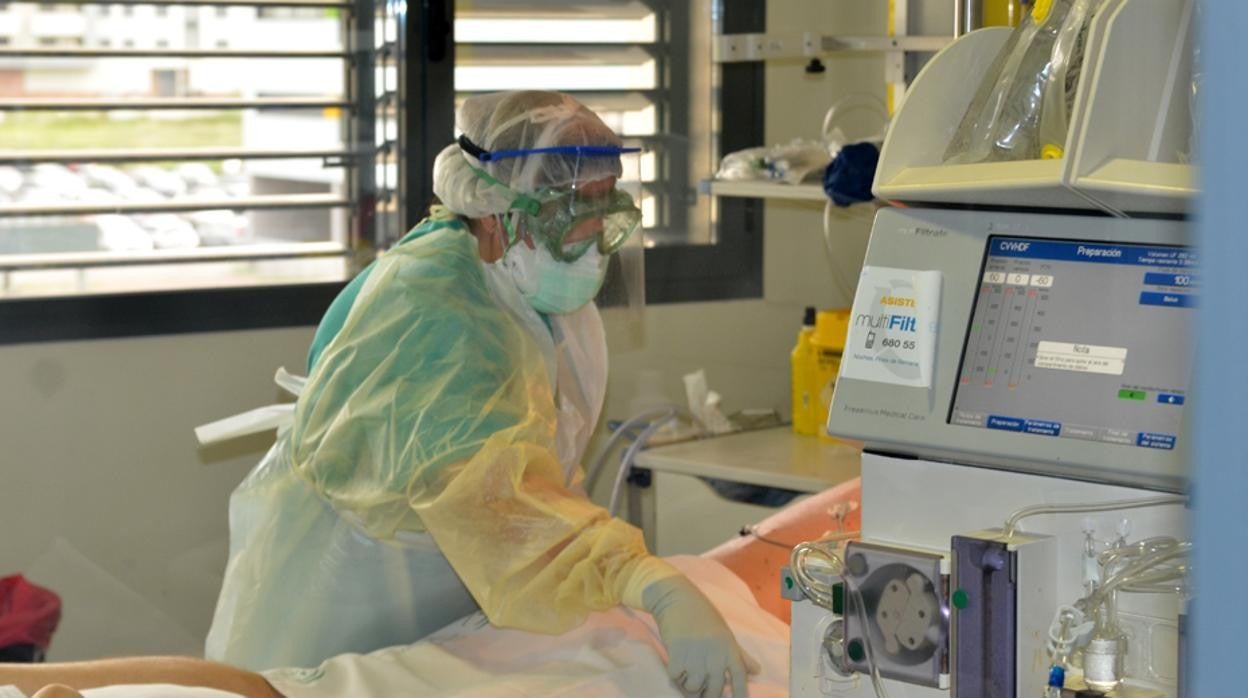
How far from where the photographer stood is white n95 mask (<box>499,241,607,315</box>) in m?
2.06

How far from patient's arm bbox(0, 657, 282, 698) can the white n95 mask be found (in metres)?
0.60

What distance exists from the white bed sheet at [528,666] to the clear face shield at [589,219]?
48 cm

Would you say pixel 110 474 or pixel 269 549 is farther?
pixel 110 474

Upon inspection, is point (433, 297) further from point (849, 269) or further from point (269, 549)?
point (849, 269)

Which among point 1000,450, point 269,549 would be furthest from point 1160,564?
point 269,549

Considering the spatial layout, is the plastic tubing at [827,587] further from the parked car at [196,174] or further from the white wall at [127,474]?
the parked car at [196,174]

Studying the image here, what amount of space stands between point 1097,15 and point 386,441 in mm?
1043

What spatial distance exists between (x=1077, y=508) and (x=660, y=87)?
177cm

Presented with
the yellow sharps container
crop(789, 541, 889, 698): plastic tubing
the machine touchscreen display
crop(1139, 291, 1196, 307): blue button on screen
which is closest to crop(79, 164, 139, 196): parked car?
the yellow sharps container

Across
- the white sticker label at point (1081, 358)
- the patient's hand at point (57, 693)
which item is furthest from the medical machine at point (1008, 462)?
the patient's hand at point (57, 693)

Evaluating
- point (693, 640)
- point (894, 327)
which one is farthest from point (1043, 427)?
point (693, 640)

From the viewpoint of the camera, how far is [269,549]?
2072mm

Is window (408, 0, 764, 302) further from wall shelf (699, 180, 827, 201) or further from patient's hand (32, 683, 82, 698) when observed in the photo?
patient's hand (32, 683, 82, 698)

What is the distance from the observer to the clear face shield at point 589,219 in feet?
6.73
